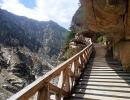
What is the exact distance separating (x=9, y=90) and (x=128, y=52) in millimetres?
65514

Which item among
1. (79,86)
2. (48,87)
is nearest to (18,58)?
(79,86)

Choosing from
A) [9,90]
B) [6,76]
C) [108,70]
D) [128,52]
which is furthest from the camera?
[6,76]

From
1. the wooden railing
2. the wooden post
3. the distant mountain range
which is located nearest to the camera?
the wooden railing

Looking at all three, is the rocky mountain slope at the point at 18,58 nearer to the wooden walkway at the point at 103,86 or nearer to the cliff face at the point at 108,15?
the wooden walkway at the point at 103,86

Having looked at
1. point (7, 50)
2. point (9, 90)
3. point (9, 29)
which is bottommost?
point (9, 90)

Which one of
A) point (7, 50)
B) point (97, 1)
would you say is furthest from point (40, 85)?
point (7, 50)

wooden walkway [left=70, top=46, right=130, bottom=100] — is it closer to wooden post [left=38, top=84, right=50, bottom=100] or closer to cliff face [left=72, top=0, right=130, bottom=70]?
cliff face [left=72, top=0, right=130, bottom=70]

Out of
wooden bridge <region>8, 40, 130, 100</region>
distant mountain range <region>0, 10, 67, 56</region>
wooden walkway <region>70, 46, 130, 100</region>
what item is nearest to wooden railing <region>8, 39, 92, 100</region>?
wooden bridge <region>8, 40, 130, 100</region>

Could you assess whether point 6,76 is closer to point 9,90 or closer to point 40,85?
point 9,90

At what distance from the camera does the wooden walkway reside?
778 centimetres

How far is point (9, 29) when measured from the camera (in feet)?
460

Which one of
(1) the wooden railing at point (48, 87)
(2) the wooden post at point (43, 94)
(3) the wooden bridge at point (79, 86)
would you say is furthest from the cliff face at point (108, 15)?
(2) the wooden post at point (43, 94)

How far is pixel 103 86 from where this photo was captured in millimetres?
8938

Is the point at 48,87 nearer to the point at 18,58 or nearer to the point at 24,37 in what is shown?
the point at 18,58
